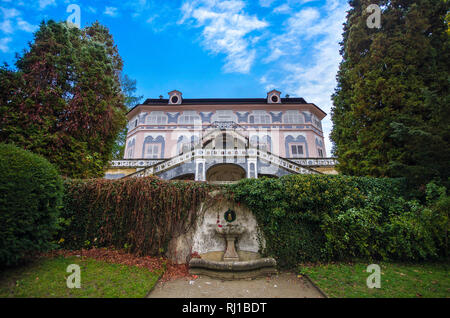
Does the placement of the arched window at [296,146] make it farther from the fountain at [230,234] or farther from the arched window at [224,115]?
the fountain at [230,234]

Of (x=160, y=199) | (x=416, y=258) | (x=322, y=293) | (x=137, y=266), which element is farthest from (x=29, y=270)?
(x=416, y=258)

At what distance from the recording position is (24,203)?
4.45m

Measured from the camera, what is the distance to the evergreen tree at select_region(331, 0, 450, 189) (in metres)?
6.76

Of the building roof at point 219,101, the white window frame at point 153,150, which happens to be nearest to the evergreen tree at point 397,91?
the building roof at point 219,101

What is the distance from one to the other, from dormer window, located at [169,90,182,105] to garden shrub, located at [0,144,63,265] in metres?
22.6

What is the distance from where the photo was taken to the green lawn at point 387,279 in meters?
→ 4.49

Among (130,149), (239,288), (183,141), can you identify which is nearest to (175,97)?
(183,141)

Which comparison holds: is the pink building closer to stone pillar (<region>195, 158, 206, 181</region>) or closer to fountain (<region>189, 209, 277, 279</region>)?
stone pillar (<region>195, 158, 206, 181</region>)

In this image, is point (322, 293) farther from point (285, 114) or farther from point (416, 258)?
point (285, 114)

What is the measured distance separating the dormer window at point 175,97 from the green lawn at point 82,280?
76.3ft

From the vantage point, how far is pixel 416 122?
723 cm

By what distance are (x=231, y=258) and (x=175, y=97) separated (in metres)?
24.1

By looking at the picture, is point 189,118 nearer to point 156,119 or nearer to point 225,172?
point 156,119

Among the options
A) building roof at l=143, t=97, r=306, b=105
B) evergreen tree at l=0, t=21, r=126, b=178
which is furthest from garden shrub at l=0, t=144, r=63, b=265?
building roof at l=143, t=97, r=306, b=105
